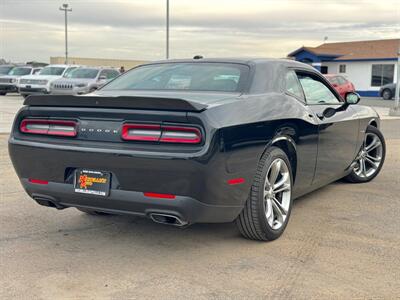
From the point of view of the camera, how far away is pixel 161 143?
11.4ft

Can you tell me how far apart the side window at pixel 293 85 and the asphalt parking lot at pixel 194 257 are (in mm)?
1196

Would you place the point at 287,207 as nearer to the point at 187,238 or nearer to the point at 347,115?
the point at 187,238

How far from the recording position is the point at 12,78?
2650cm

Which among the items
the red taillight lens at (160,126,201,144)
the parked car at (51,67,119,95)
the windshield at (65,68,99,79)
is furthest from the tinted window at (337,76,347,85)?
the red taillight lens at (160,126,201,144)

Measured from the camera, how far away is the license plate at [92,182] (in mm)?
3643

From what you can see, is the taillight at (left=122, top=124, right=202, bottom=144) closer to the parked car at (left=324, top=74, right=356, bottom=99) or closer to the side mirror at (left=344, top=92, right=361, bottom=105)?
the side mirror at (left=344, top=92, right=361, bottom=105)

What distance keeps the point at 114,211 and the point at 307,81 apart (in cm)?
258

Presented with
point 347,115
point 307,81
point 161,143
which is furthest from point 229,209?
point 347,115

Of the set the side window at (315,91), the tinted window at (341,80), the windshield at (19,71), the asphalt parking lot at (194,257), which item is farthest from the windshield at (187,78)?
the windshield at (19,71)

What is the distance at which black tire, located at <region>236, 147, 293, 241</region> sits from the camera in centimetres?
395

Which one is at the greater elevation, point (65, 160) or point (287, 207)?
point (65, 160)

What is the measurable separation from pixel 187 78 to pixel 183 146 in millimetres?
1335

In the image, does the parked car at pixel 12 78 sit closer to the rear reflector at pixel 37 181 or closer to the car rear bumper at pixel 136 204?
the rear reflector at pixel 37 181

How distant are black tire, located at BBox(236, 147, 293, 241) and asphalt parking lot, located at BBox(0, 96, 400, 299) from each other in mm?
98
